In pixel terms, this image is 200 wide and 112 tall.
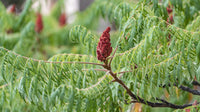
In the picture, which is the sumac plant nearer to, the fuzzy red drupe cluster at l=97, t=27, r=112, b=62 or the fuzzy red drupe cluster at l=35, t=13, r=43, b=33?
the fuzzy red drupe cluster at l=97, t=27, r=112, b=62

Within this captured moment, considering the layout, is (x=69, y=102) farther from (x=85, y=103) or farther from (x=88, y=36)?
(x=88, y=36)

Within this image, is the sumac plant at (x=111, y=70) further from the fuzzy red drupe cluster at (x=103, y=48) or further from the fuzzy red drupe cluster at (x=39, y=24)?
the fuzzy red drupe cluster at (x=39, y=24)

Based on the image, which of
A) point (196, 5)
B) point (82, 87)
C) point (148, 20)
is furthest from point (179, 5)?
point (82, 87)

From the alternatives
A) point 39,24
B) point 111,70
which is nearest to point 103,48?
point 111,70

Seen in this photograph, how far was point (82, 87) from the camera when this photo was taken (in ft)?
7.06

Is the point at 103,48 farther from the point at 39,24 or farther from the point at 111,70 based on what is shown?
the point at 39,24

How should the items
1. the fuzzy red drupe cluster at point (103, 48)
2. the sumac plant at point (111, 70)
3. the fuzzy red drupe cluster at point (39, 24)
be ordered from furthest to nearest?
the fuzzy red drupe cluster at point (39, 24) → the fuzzy red drupe cluster at point (103, 48) → the sumac plant at point (111, 70)

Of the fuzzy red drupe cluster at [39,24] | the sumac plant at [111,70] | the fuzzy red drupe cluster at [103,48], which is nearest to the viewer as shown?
the sumac plant at [111,70]

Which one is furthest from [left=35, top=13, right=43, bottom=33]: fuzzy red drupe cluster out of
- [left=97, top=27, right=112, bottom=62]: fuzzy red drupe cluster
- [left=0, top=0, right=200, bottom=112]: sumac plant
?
[left=97, top=27, right=112, bottom=62]: fuzzy red drupe cluster

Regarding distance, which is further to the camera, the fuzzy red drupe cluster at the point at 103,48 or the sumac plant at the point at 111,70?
the fuzzy red drupe cluster at the point at 103,48

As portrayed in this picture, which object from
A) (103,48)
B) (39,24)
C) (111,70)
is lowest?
(111,70)

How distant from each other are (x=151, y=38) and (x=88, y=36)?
603 mm

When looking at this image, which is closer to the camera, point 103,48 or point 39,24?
point 103,48

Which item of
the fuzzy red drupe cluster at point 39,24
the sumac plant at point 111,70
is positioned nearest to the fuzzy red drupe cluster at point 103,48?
the sumac plant at point 111,70
